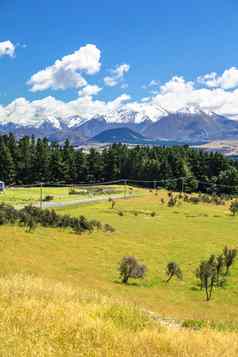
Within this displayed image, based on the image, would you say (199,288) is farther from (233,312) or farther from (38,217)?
(38,217)

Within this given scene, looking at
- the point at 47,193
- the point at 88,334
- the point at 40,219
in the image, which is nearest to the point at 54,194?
the point at 47,193

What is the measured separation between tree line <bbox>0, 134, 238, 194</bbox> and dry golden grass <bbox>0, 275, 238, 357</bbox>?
324 ft

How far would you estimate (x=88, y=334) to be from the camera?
773cm

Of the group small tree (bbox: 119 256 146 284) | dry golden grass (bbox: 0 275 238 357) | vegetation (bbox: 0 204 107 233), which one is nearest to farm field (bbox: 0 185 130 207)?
vegetation (bbox: 0 204 107 233)

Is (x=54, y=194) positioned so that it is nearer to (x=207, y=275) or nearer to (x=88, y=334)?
(x=207, y=275)

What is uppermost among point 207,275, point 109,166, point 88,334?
point 109,166

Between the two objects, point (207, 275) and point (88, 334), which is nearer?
point (88, 334)

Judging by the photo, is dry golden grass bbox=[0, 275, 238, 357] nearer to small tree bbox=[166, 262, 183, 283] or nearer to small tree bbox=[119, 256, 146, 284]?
small tree bbox=[119, 256, 146, 284]

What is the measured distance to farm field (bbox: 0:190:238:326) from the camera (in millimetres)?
22797

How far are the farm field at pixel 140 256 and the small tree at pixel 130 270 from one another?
0.48m

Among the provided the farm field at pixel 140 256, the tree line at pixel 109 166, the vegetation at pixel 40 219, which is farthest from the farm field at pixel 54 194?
the vegetation at pixel 40 219

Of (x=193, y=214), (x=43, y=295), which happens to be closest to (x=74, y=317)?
(x=43, y=295)

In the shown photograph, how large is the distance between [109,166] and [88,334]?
359 feet

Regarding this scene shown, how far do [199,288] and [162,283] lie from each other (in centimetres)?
254
